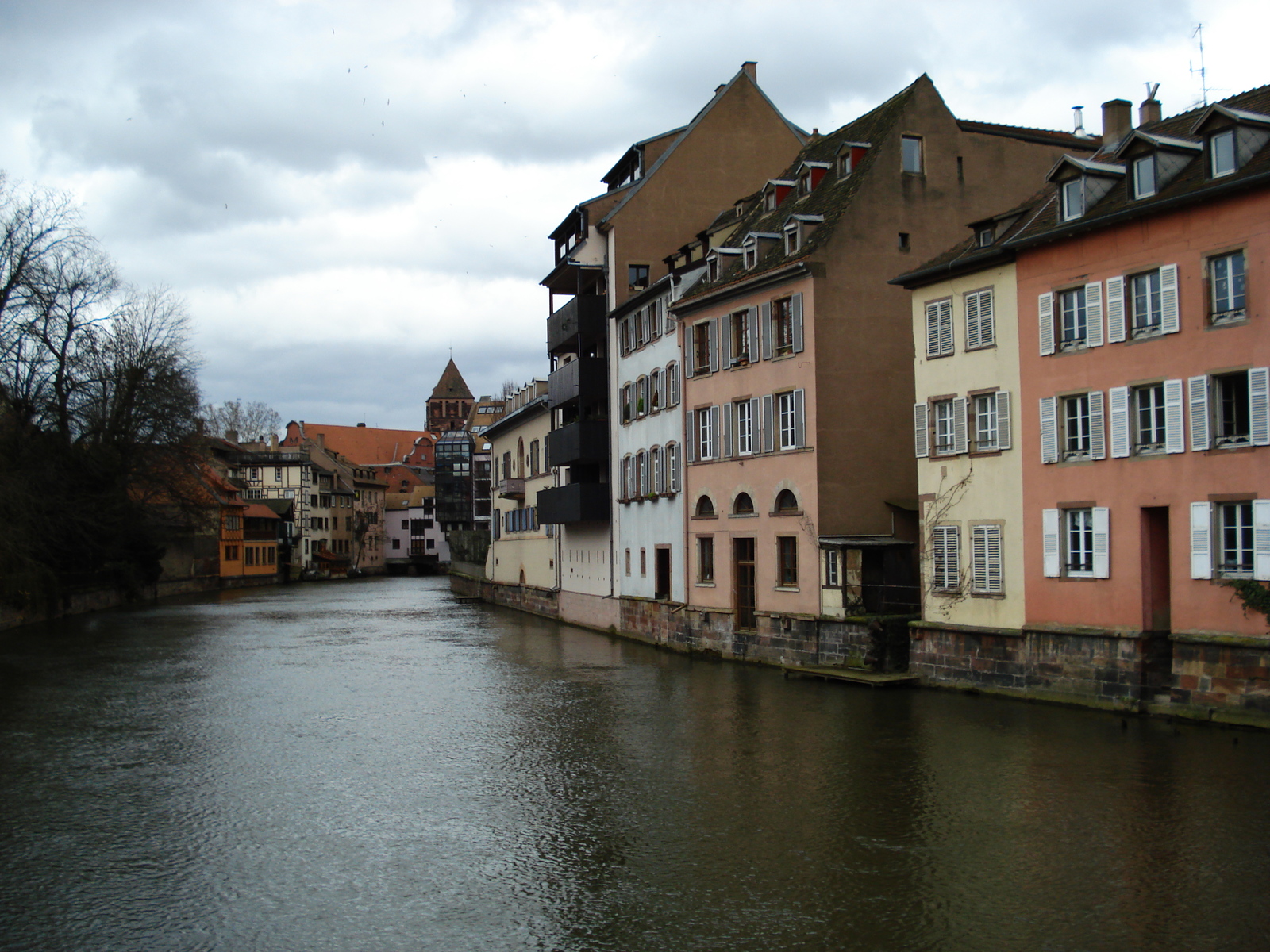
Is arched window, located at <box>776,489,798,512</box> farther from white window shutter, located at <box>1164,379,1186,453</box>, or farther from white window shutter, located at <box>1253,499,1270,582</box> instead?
white window shutter, located at <box>1253,499,1270,582</box>

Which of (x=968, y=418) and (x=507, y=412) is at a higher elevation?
(x=507, y=412)

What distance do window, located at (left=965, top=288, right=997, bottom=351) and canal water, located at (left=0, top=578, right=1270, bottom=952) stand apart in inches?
280

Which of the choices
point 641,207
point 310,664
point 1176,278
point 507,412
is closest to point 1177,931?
point 1176,278

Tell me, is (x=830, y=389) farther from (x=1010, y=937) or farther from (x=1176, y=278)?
(x=1010, y=937)

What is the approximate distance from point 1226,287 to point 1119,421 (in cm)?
284

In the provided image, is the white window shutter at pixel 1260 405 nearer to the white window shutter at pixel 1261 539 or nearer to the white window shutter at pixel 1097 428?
the white window shutter at pixel 1261 539

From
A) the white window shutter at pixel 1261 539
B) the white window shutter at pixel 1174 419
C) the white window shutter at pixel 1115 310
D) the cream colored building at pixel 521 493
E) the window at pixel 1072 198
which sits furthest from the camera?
the cream colored building at pixel 521 493

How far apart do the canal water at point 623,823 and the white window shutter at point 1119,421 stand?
460 cm

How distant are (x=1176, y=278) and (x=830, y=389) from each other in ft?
31.8

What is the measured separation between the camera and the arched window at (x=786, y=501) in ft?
95.7

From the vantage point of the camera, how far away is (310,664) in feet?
105

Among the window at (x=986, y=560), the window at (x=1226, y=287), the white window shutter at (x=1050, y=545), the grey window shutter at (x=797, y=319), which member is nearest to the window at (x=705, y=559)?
the grey window shutter at (x=797, y=319)

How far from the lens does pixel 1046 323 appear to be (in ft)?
74.0

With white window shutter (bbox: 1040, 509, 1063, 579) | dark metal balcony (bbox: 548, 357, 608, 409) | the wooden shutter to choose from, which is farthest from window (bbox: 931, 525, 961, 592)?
dark metal balcony (bbox: 548, 357, 608, 409)
